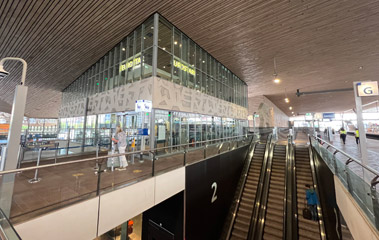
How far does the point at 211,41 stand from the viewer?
907 cm

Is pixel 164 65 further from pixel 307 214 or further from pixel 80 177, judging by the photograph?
pixel 307 214

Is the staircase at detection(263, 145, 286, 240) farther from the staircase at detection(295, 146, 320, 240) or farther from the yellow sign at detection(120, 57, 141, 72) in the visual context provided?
the yellow sign at detection(120, 57, 141, 72)

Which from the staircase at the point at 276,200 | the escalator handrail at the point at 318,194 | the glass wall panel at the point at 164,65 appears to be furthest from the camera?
the glass wall panel at the point at 164,65

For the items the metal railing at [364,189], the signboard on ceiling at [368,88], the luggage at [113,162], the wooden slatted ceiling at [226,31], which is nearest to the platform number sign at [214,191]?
the metal railing at [364,189]

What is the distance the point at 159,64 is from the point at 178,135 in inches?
154

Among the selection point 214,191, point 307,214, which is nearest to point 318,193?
point 307,214

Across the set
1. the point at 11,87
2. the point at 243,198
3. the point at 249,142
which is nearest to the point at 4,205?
the point at 243,198

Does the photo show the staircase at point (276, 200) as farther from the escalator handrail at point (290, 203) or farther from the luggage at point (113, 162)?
the luggage at point (113, 162)

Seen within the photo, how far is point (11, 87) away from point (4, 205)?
68.6 feet

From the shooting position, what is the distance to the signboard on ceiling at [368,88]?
4812 millimetres

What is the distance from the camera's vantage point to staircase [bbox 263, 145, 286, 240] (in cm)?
658

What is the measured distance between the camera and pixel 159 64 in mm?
7566

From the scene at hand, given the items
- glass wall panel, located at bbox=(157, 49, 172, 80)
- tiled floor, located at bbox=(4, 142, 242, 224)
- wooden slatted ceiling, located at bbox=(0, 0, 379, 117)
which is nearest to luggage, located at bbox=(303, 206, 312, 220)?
tiled floor, located at bbox=(4, 142, 242, 224)

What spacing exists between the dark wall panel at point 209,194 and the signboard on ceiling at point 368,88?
5.50 m
